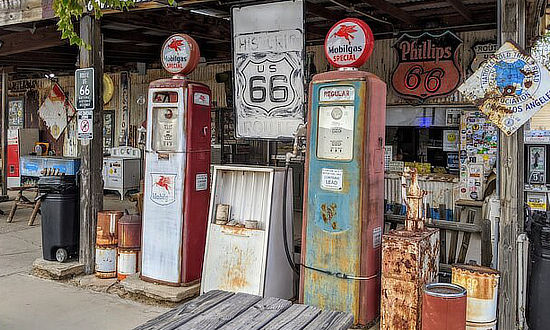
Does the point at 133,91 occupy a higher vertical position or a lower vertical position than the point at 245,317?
higher

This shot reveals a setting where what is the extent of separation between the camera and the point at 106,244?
5613 millimetres

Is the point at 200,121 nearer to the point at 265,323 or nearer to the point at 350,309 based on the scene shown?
the point at 350,309

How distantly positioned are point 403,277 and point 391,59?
5.17 metres

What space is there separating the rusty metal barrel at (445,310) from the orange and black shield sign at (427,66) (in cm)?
495

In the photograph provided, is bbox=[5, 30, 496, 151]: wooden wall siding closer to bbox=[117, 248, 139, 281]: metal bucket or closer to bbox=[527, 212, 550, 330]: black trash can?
bbox=[527, 212, 550, 330]: black trash can

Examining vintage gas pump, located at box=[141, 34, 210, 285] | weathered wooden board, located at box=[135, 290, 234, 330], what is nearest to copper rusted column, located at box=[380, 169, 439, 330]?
weathered wooden board, located at box=[135, 290, 234, 330]

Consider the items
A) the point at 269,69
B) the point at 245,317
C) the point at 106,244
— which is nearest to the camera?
the point at 245,317

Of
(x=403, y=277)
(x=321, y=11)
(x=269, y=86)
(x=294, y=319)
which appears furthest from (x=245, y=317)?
(x=321, y=11)

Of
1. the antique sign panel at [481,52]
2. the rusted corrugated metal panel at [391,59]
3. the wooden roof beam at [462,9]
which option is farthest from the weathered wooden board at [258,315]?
the antique sign panel at [481,52]

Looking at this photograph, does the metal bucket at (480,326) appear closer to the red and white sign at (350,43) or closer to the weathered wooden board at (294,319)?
the weathered wooden board at (294,319)

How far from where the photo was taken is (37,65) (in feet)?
37.6

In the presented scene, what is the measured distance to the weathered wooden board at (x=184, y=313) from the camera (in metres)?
2.55

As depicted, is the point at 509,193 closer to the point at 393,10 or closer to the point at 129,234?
the point at 393,10

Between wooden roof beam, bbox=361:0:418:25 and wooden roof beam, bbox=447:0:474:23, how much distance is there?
68cm
